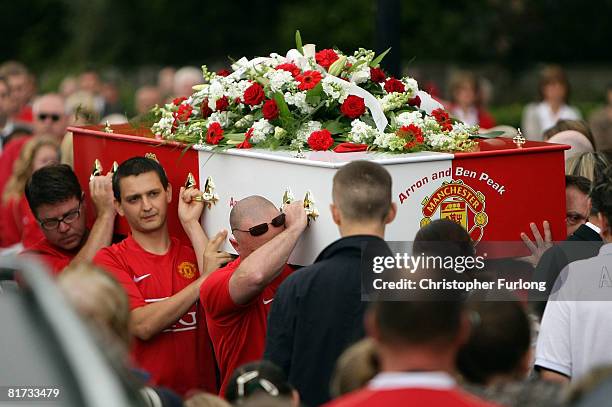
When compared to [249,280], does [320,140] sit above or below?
above

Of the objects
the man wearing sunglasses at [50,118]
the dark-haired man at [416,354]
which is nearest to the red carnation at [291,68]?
the dark-haired man at [416,354]

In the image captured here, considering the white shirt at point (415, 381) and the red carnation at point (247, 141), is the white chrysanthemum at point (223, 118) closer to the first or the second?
the red carnation at point (247, 141)

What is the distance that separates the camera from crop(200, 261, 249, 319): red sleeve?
557 centimetres

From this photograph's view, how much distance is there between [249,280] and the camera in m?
5.45

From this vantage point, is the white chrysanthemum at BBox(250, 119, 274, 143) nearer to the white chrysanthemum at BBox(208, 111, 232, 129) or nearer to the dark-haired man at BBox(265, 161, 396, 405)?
the white chrysanthemum at BBox(208, 111, 232, 129)

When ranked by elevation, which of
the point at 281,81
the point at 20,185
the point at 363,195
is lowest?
the point at 363,195

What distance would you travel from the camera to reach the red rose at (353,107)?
241 inches

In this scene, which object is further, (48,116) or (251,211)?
(48,116)

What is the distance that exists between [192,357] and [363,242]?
1.64 m

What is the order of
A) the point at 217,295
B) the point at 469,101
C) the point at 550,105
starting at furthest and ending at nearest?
the point at 469,101 → the point at 550,105 → the point at 217,295

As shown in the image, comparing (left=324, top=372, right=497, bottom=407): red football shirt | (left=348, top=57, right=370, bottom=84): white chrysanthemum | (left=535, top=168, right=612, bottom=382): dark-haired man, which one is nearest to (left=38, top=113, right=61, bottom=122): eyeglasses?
(left=348, top=57, right=370, bottom=84): white chrysanthemum

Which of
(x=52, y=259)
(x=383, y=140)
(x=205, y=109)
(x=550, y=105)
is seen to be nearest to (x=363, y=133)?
(x=383, y=140)

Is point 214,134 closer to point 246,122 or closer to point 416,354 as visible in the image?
point 246,122

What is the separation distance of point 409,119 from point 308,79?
56cm
